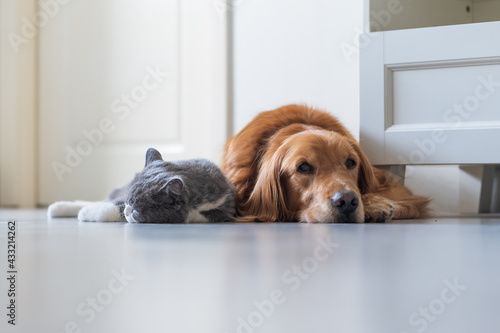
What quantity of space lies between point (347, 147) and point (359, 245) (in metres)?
0.71

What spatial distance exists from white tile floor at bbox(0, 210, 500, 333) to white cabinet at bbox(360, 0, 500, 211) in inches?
30.8

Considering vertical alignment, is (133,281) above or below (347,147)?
below

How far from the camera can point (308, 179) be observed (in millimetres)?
1567

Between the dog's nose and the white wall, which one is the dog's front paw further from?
the white wall

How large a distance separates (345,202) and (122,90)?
1774 millimetres

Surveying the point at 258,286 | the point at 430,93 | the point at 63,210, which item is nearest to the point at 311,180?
the point at 430,93

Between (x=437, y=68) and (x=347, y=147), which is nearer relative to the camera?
(x=347, y=147)

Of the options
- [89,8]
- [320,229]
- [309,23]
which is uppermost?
[89,8]

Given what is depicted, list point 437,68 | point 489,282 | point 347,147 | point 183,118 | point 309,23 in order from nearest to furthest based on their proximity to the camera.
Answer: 1. point 489,282
2. point 347,147
3. point 437,68
4. point 309,23
5. point 183,118

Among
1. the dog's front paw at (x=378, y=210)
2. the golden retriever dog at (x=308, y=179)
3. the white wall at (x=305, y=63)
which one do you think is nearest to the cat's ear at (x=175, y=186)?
the golden retriever dog at (x=308, y=179)

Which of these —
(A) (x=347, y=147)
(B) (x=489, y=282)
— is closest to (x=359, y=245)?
(B) (x=489, y=282)

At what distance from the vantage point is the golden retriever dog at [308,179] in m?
1.49

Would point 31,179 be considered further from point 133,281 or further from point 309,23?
point 133,281

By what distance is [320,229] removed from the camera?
1.25 meters
